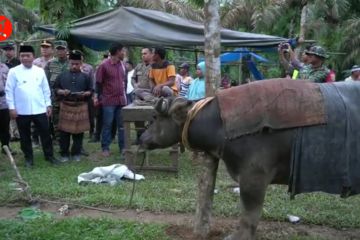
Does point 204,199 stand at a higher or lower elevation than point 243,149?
lower

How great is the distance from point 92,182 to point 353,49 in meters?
20.3

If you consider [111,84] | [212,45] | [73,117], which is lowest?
[73,117]

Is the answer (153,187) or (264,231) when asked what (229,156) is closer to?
(264,231)

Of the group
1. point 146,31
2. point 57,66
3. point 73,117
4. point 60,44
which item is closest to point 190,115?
point 73,117

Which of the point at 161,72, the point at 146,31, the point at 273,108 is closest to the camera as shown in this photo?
the point at 273,108

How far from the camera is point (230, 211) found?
573 centimetres

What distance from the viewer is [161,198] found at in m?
6.29

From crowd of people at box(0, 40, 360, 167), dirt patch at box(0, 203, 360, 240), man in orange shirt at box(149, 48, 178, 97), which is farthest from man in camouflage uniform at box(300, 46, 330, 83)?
man in orange shirt at box(149, 48, 178, 97)

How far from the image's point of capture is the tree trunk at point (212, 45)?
4793 mm

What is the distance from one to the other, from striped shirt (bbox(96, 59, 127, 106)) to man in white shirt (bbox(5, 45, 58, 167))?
101cm

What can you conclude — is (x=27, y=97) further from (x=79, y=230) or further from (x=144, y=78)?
(x=79, y=230)

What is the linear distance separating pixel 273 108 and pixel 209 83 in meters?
1.06

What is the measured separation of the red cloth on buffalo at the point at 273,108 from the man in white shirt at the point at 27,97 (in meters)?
4.78

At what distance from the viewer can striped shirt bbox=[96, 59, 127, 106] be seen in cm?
873
